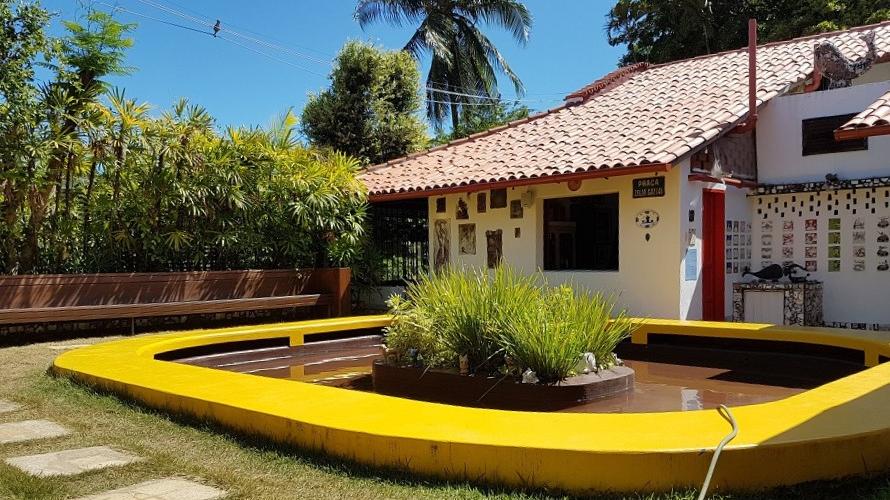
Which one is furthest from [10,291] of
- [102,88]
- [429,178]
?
[429,178]

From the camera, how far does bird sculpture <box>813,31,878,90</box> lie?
12258 mm

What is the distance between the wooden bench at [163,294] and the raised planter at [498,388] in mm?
5386

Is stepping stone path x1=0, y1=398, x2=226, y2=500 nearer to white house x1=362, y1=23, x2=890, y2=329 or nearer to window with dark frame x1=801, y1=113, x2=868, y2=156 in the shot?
white house x1=362, y1=23, x2=890, y2=329

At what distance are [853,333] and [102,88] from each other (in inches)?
414

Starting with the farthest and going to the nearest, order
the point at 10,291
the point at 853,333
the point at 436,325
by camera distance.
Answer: the point at 10,291, the point at 853,333, the point at 436,325

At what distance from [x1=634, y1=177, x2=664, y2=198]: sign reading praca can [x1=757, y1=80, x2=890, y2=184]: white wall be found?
2.54 m

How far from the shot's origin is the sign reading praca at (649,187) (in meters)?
11.0

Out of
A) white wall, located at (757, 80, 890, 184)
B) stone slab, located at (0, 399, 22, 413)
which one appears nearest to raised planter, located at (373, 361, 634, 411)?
stone slab, located at (0, 399, 22, 413)

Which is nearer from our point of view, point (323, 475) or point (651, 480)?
point (651, 480)

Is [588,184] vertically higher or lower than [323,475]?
higher

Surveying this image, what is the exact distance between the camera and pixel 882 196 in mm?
10945

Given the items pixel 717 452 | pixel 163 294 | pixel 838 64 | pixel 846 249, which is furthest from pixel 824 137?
pixel 163 294

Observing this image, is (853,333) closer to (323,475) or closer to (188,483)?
(323,475)

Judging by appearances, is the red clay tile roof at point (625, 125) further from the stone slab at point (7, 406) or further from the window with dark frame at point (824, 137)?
the stone slab at point (7, 406)
